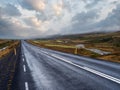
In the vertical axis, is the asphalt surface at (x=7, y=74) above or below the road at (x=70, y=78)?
below

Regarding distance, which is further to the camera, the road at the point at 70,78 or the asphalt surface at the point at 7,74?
the asphalt surface at the point at 7,74

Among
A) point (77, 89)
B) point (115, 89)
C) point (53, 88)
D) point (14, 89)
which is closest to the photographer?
point (115, 89)

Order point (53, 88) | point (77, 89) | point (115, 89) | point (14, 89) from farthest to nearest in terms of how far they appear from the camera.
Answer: point (14, 89)
point (53, 88)
point (77, 89)
point (115, 89)

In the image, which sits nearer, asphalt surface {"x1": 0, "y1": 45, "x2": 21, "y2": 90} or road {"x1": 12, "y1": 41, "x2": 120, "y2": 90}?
road {"x1": 12, "y1": 41, "x2": 120, "y2": 90}

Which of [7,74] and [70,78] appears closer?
[70,78]

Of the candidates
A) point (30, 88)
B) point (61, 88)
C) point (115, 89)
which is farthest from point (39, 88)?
point (115, 89)

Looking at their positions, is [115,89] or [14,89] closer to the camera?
[115,89]

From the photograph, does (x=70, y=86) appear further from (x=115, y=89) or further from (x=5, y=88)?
(x=5, y=88)

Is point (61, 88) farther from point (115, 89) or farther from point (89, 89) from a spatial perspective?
point (115, 89)

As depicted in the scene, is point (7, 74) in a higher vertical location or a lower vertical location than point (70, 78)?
lower

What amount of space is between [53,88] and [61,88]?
410 millimetres

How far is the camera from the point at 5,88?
10.8 meters

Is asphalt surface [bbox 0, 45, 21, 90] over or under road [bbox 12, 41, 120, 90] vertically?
under

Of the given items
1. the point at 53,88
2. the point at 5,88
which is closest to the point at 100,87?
the point at 53,88
